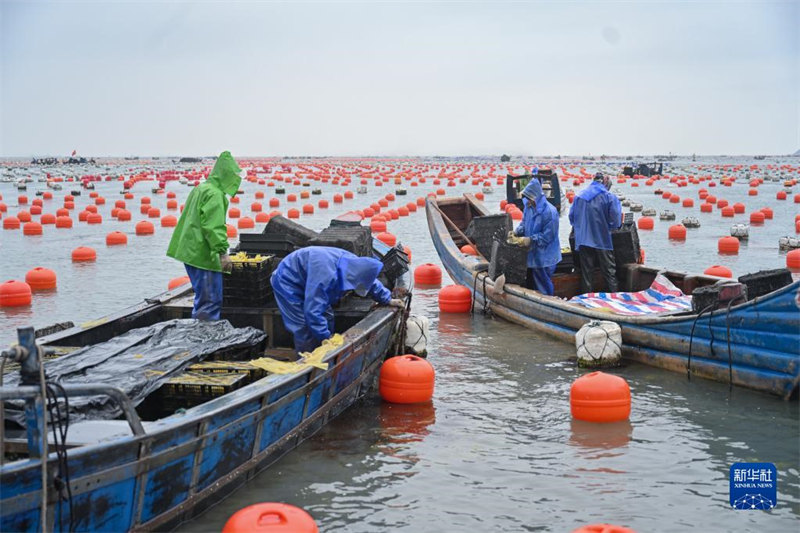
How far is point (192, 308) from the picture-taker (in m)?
9.42

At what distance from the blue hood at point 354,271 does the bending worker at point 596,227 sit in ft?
16.2

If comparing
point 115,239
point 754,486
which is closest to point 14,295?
point 115,239

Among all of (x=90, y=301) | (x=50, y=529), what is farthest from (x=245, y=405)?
(x=90, y=301)

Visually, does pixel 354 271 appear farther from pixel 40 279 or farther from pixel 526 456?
pixel 40 279

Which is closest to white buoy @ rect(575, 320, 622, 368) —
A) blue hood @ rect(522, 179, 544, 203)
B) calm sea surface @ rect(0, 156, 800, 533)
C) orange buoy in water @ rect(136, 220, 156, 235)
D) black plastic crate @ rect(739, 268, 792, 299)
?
calm sea surface @ rect(0, 156, 800, 533)

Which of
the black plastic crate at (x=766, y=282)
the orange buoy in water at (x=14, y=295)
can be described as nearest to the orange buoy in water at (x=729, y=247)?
the black plastic crate at (x=766, y=282)

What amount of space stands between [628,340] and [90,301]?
9881mm

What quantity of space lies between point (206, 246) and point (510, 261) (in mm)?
4885

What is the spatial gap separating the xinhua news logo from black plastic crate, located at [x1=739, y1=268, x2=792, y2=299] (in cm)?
265

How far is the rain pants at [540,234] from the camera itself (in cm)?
1180

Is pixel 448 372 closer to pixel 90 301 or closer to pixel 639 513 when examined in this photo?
pixel 639 513

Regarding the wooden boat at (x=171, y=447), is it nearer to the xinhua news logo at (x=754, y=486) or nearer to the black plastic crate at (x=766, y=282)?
the xinhua news logo at (x=754, y=486)

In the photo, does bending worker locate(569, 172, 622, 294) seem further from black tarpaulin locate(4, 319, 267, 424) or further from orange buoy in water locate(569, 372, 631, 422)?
black tarpaulin locate(4, 319, 267, 424)

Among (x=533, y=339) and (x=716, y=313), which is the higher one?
(x=716, y=313)
